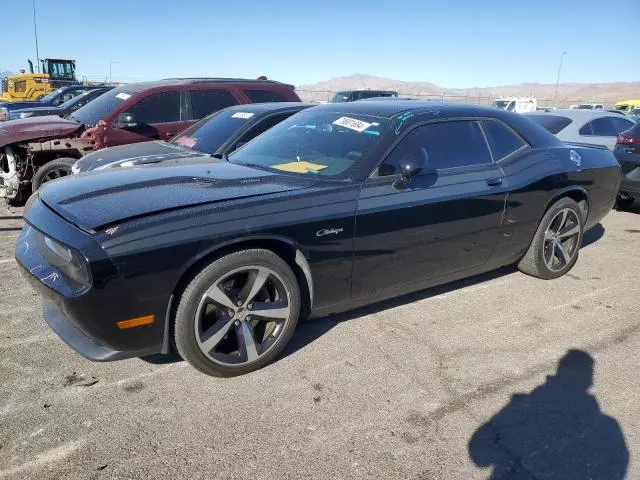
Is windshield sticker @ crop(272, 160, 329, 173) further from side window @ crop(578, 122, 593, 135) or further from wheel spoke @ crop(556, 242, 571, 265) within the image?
side window @ crop(578, 122, 593, 135)

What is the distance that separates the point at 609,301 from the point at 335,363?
255cm

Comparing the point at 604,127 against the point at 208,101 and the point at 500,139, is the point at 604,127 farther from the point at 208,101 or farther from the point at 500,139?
the point at 208,101

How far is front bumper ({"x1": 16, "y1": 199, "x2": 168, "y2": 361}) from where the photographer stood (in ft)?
7.38

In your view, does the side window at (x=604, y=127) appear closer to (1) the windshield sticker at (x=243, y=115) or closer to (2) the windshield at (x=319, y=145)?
(1) the windshield sticker at (x=243, y=115)

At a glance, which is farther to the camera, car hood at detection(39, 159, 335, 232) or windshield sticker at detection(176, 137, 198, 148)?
windshield sticker at detection(176, 137, 198, 148)

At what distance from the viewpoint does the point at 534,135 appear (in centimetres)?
421

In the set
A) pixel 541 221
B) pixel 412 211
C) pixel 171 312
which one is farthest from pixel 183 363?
pixel 541 221

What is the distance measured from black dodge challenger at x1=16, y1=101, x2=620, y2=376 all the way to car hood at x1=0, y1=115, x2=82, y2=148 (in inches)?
142

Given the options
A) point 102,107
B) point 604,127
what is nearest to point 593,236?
→ point 604,127

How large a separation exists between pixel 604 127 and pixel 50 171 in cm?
880

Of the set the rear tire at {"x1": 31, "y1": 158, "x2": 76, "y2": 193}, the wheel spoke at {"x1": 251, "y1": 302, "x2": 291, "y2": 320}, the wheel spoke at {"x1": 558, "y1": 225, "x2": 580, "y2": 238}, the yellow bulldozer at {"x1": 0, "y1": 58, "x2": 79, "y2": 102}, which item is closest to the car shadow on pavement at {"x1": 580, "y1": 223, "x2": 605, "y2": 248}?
the wheel spoke at {"x1": 558, "y1": 225, "x2": 580, "y2": 238}

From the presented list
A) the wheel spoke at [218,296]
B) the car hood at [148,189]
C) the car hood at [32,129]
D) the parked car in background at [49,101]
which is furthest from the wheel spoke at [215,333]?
the parked car in background at [49,101]

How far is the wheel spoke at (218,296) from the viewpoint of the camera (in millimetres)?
2532

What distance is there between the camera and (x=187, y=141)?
559 centimetres
